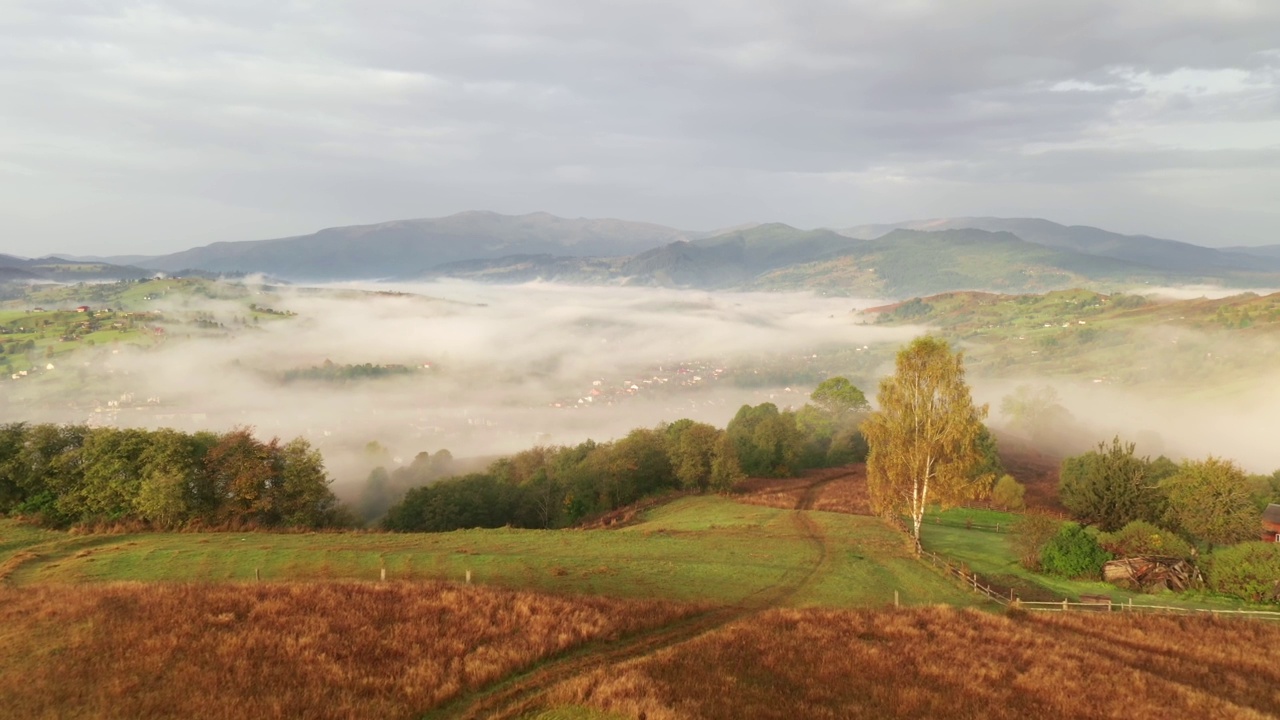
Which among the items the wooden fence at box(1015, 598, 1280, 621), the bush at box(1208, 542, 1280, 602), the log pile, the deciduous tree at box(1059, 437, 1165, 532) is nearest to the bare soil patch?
the deciduous tree at box(1059, 437, 1165, 532)

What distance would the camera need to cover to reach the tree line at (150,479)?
124 ft

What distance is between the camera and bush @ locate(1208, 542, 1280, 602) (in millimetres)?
30531

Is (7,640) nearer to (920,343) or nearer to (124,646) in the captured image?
(124,646)

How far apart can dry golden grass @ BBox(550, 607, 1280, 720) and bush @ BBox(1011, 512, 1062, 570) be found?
10.7 meters

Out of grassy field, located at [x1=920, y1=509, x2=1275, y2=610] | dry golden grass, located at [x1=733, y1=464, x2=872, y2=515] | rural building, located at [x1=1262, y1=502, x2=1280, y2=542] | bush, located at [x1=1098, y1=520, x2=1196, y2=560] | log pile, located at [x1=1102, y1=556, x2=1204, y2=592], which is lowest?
dry golden grass, located at [x1=733, y1=464, x2=872, y2=515]

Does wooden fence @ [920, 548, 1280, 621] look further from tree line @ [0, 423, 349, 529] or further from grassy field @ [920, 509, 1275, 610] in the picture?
tree line @ [0, 423, 349, 529]

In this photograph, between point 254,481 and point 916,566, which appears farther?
point 254,481

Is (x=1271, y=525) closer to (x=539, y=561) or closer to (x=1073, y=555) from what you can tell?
(x=1073, y=555)

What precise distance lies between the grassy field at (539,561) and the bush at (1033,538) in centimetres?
684

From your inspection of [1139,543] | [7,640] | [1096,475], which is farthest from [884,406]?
[7,640]

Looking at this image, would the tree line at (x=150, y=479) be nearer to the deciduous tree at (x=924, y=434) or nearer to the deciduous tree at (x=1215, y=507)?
the deciduous tree at (x=924, y=434)

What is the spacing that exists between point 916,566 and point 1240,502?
2347cm

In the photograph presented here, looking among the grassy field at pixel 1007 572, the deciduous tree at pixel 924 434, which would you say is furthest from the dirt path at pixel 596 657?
the grassy field at pixel 1007 572

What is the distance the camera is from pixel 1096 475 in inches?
1837
